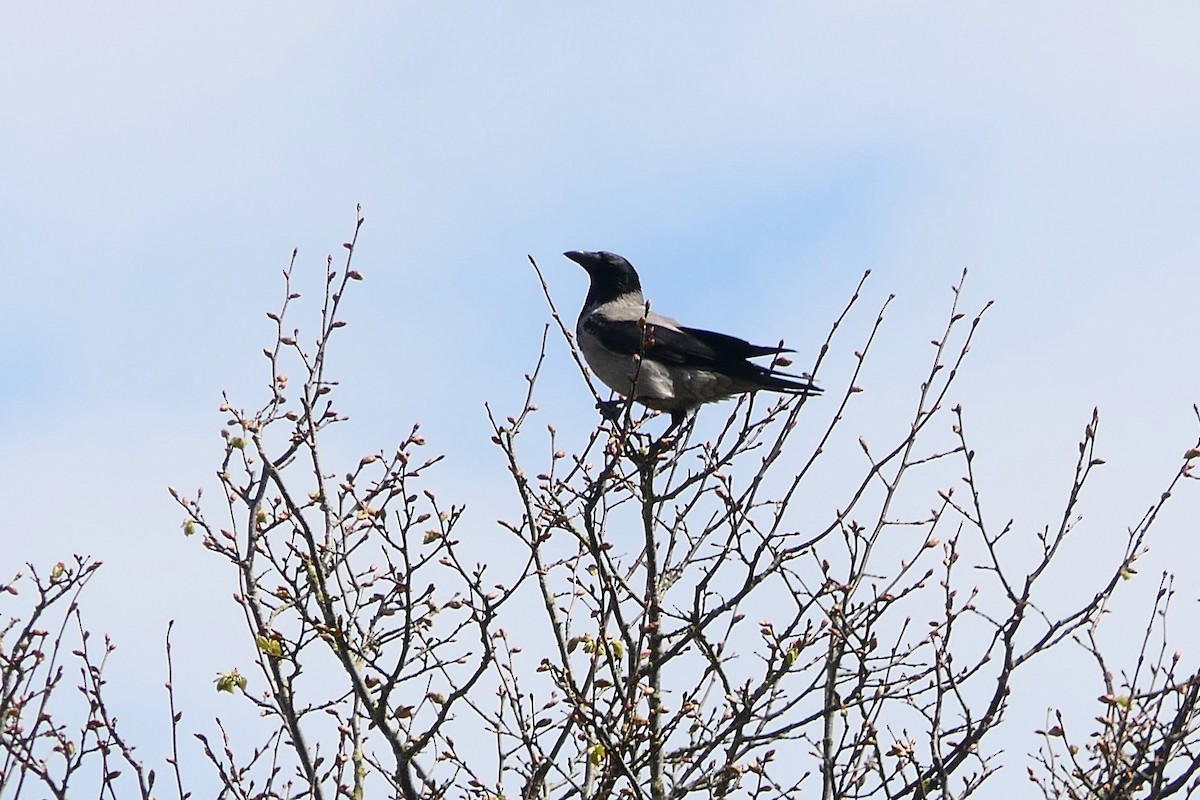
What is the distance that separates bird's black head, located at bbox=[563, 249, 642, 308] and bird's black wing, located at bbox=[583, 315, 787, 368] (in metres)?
1.23

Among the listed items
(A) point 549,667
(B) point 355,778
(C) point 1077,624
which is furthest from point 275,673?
(C) point 1077,624

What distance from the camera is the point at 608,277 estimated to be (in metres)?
10.7

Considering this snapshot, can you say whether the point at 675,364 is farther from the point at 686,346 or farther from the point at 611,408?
the point at 611,408

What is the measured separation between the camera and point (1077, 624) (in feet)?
19.5

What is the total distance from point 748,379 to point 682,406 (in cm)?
64

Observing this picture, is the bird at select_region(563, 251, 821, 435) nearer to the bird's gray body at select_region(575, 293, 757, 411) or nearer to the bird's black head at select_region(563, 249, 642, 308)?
the bird's gray body at select_region(575, 293, 757, 411)

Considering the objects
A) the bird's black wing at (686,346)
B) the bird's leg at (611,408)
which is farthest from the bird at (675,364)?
the bird's leg at (611,408)

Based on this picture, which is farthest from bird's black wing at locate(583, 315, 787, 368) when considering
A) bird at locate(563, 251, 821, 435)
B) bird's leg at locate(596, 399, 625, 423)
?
bird's leg at locate(596, 399, 625, 423)

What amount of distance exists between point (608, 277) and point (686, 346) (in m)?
1.83

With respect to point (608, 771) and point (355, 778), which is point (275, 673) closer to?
point (355, 778)

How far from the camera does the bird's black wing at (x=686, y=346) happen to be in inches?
345

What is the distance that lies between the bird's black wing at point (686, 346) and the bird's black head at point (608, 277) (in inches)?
48.5

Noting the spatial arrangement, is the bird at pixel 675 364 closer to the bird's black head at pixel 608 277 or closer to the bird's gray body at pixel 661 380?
the bird's gray body at pixel 661 380

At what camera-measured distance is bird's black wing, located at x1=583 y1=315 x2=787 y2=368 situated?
8773mm
